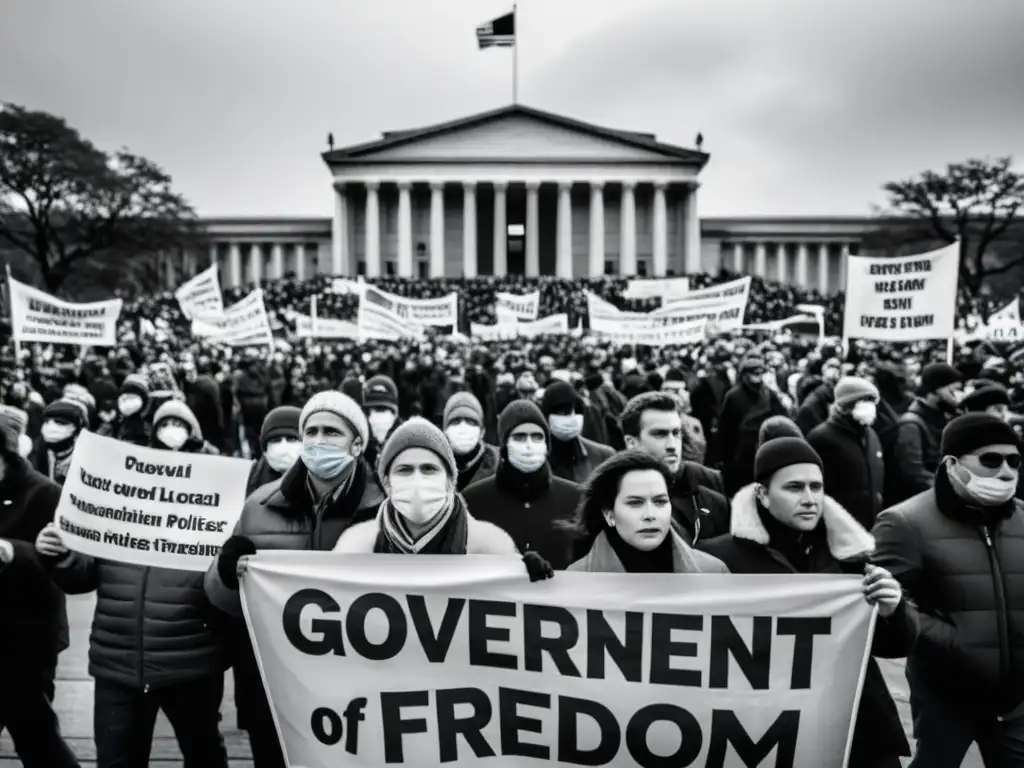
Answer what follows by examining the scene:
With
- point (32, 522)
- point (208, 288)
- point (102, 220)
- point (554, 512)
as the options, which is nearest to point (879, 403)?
point (554, 512)

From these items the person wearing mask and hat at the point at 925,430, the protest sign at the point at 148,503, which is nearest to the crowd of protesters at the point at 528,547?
the protest sign at the point at 148,503

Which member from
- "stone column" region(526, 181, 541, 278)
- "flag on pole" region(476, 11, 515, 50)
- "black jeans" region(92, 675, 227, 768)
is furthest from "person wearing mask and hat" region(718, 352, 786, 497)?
"stone column" region(526, 181, 541, 278)

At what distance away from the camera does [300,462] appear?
4168 mm

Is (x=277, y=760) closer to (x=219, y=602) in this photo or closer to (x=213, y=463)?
(x=219, y=602)

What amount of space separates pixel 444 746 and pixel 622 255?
67318 millimetres

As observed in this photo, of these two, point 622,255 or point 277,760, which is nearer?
point 277,760

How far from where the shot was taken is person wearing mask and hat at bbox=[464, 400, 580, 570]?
Answer: 507 centimetres

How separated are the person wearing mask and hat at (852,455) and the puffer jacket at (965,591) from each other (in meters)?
3.25

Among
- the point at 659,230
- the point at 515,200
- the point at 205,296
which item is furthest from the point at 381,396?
the point at 515,200

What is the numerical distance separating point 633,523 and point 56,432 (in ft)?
13.9

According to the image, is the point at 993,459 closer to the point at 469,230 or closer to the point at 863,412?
the point at 863,412

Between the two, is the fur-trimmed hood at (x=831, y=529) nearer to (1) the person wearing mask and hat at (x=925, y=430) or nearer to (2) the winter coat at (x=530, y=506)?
(2) the winter coat at (x=530, y=506)

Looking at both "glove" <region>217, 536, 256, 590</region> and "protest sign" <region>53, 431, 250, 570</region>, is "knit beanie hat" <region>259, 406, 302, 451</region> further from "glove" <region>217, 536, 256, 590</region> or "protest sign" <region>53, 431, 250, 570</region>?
"glove" <region>217, 536, 256, 590</region>

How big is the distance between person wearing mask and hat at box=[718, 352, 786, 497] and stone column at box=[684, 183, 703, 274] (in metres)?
61.3
